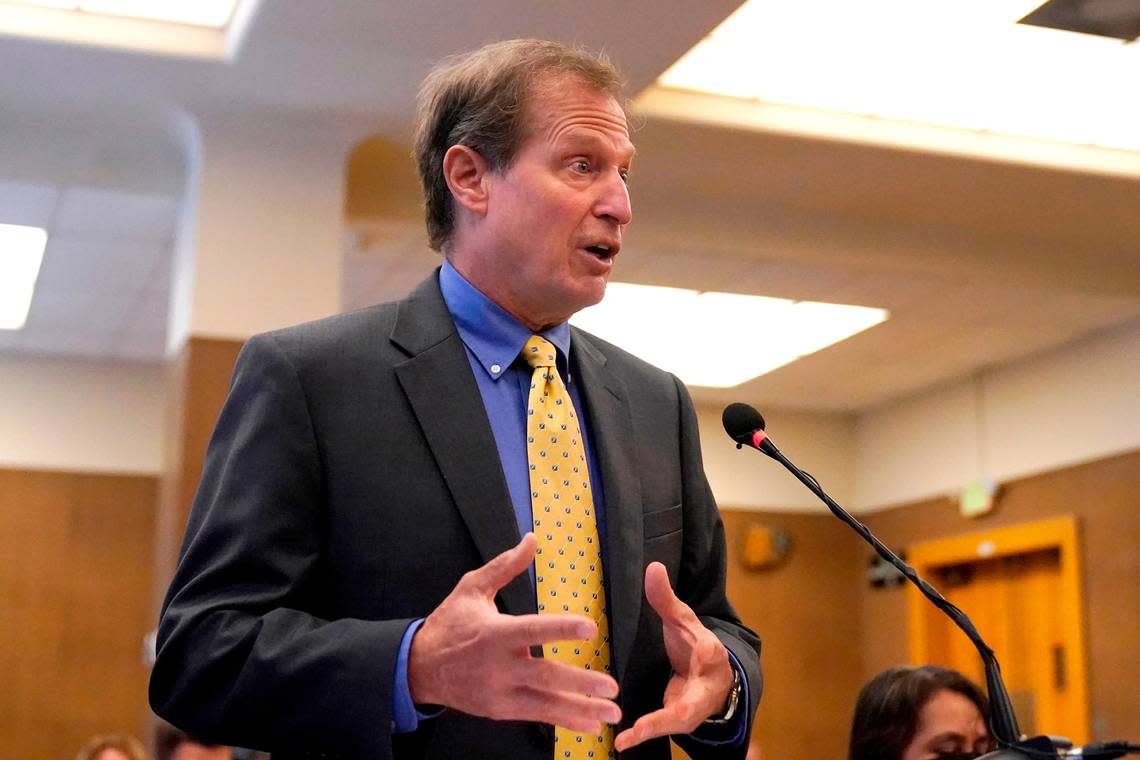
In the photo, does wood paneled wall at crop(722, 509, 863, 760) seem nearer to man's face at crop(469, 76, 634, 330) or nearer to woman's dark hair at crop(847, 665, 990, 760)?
woman's dark hair at crop(847, 665, 990, 760)

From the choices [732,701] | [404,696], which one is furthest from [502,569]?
[732,701]

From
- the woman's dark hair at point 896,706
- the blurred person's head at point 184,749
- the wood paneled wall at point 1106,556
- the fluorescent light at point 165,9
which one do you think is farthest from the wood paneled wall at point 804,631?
the woman's dark hair at point 896,706

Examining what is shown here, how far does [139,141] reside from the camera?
5.56 m

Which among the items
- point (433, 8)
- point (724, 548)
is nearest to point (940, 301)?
point (433, 8)

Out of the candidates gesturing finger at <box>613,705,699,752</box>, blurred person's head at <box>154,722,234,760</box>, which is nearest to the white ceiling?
blurred person's head at <box>154,722,234,760</box>

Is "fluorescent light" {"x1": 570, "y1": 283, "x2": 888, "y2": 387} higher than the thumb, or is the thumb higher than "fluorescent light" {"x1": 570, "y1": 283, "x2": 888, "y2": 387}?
"fluorescent light" {"x1": 570, "y1": 283, "x2": 888, "y2": 387}

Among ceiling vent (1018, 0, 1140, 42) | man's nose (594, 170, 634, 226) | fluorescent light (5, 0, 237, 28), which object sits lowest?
Answer: man's nose (594, 170, 634, 226)

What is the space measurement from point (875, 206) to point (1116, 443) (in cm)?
255

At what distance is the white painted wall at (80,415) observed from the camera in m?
8.93

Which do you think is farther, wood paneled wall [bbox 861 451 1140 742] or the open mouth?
wood paneled wall [bbox 861 451 1140 742]

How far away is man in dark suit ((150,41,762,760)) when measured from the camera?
1286 millimetres

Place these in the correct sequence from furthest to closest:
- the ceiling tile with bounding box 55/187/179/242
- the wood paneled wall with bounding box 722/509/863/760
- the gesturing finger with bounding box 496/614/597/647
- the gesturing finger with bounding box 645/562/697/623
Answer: the wood paneled wall with bounding box 722/509/863/760 < the ceiling tile with bounding box 55/187/179/242 < the gesturing finger with bounding box 645/562/697/623 < the gesturing finger with bounding box 496/614/597/647

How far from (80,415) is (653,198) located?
181 inches

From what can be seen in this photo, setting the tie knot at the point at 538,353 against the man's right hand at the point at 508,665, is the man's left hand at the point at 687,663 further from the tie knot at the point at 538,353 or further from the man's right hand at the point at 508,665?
the tie knot at the point at 538,353
